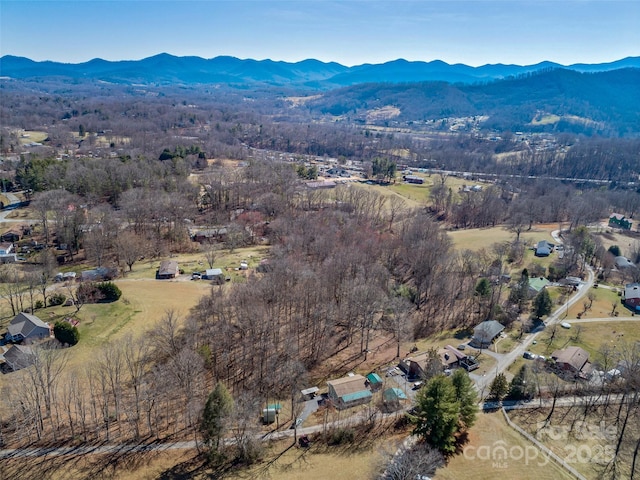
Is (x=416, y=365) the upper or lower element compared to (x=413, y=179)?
lower

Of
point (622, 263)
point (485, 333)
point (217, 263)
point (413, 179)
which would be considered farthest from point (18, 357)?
point (413, 179)

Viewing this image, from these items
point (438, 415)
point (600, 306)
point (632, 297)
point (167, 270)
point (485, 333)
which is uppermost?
point (438, 415)

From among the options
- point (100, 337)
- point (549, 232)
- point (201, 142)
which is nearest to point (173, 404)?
point (100, 337)

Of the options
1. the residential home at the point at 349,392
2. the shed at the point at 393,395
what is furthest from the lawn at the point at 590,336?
the residential home at the point at 349,392

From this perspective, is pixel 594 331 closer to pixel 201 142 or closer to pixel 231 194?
pixel 231 194

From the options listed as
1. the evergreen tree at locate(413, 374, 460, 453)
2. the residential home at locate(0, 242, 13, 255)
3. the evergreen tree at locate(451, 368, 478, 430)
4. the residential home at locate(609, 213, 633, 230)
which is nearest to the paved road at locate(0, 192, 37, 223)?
the residential home at locate(0, 242, 13, 255)

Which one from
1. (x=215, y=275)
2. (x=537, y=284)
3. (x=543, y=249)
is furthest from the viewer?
(x=543, y=249)

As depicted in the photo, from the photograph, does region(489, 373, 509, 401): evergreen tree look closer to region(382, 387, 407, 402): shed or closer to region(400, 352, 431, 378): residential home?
region(400, 352, 431, 378): residential home

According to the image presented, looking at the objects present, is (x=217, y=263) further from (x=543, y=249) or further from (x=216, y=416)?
(x=543, y=249)
